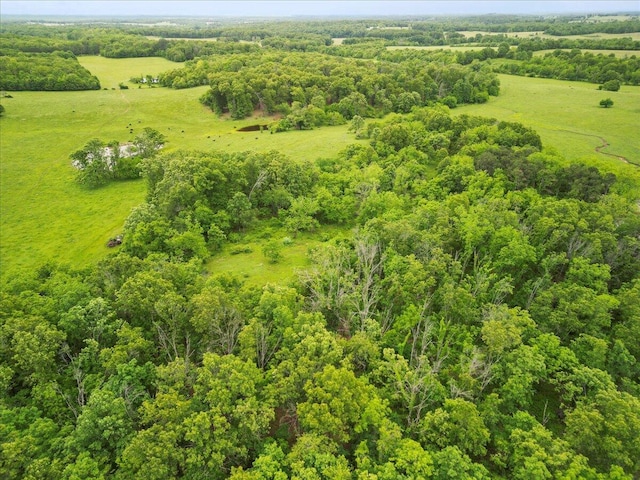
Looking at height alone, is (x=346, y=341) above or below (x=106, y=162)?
below

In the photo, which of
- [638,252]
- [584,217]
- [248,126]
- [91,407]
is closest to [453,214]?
[584,217]

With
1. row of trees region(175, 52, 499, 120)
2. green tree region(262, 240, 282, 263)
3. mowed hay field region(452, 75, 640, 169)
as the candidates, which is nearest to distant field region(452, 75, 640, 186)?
mowed hay field region(452, 75, 640, 169)

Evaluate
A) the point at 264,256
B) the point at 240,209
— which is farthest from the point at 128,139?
the point at 264,256

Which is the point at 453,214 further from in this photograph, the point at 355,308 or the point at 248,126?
the point at 248,126

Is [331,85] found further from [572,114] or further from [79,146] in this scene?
[79,146]

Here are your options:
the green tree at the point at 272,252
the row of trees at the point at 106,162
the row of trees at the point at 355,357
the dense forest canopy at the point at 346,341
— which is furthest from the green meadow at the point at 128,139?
the row of trees at the point at 355,357

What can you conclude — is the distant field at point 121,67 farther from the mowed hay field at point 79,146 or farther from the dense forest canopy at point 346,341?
the dense forest canopy at point 346,341

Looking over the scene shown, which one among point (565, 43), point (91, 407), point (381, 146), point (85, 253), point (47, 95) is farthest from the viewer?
point (565, 43)
